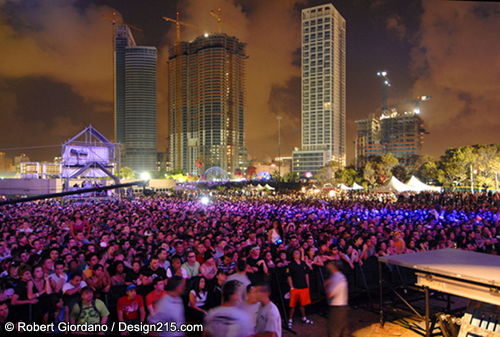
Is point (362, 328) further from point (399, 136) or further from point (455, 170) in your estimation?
point (399, 136)

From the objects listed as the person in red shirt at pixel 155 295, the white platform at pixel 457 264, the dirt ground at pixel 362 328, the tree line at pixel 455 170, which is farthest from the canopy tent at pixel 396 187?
the person in red shirt at pixel 155 295

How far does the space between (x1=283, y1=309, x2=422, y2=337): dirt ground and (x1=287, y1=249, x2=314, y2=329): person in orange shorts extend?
0.21m

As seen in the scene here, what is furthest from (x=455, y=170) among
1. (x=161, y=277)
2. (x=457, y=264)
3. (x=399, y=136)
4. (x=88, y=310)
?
(x=399, y=136)

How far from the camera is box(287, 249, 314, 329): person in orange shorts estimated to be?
22.4ft

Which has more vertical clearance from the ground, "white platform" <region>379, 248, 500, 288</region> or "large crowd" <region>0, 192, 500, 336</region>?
"white platform" <region>379, 248, 500, 288</region>

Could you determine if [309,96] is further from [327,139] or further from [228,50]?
[228,50]

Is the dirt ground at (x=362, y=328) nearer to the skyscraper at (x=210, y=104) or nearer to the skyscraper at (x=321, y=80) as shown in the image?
the skyscraper at (x=321, y=80)

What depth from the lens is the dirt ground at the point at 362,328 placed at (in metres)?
6.51

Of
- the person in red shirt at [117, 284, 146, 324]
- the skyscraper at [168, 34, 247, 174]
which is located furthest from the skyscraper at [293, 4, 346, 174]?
the person in red shirt at [117, 284, 146, 324]

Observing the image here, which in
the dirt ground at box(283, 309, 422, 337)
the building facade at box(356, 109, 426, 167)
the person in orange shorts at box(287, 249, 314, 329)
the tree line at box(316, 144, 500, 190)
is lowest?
the dirt ground at box(283, 309, 422, 337)

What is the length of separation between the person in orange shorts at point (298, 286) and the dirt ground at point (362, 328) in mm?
209

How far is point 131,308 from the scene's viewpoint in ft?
17.8

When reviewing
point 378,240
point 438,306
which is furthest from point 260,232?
point 438,306

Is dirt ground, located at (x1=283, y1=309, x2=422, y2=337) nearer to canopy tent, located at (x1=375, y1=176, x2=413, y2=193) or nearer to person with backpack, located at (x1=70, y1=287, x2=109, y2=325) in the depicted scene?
person with backpack, located at (x1=70, y1=287, x2=109, y2=325)
